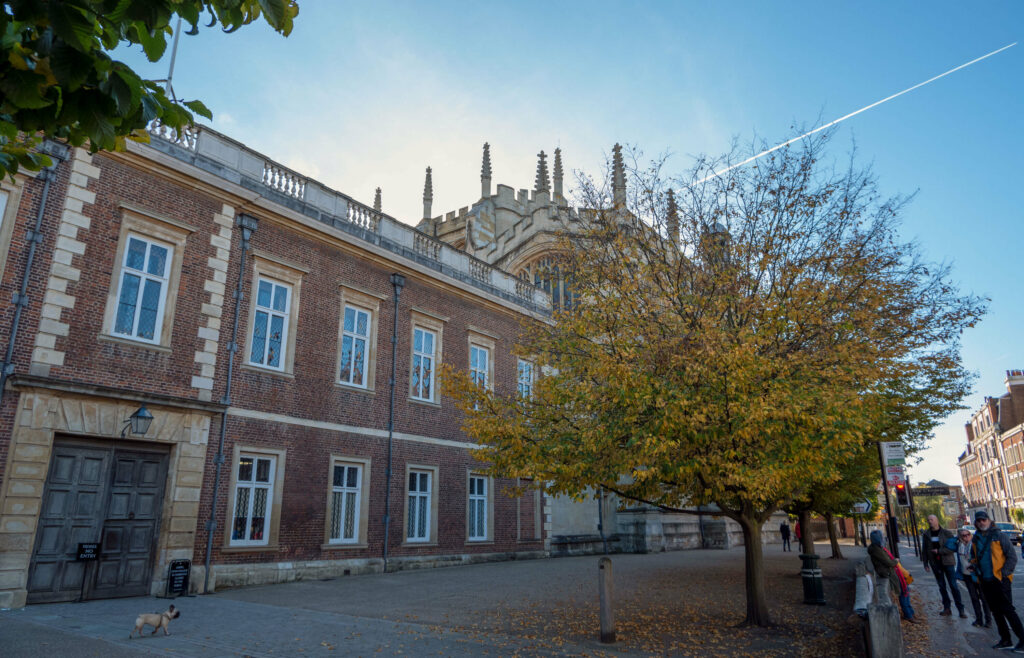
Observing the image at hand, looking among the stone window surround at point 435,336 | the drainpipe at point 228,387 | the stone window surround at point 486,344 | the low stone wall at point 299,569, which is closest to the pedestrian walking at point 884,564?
the low stone wall at point 299,569

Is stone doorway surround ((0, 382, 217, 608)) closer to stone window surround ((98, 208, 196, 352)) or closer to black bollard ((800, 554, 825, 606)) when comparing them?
stone window surround ((98, 208, 196, 352))

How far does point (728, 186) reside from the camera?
11.8 m

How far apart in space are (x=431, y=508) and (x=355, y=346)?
529 cm

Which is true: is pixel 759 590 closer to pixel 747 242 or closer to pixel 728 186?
pixel 747 242

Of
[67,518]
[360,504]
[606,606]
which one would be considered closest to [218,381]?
[67,518]

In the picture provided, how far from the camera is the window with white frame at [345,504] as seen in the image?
16516 mm

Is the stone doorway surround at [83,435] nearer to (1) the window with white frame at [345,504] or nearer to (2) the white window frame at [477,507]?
(1) the window with white frame at [345,504]

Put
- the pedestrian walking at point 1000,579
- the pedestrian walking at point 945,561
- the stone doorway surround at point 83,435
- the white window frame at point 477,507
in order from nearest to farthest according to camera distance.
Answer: the pedestrian walking at point 1000,579 → the stone doorway surround at point 83,435 → the pedestrian walking at point 945,561 → the white window frame at point 477,507

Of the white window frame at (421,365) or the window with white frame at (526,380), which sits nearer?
the window with white frame at (526,380)

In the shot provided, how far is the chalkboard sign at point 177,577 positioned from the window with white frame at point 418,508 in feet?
21.8

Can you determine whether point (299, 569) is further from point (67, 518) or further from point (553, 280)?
point (553, 280)

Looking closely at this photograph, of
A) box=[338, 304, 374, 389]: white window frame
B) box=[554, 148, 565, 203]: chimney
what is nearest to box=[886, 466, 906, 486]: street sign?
box=[338, 304, 374, 389]: white window frame

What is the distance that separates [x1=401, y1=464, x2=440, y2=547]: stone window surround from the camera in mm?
17969

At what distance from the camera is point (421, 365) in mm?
19766
